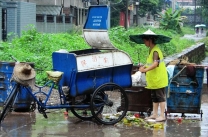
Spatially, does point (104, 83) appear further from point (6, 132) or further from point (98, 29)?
point (6, 132)

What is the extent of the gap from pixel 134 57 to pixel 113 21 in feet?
132

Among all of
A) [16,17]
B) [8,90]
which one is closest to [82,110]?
[8,90]

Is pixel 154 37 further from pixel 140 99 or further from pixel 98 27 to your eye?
pixel 140 99

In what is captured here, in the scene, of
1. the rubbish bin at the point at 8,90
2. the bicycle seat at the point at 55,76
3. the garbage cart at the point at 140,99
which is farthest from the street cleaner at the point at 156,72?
the rubbish bin at the point at 8,90

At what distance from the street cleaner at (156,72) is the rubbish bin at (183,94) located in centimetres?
43

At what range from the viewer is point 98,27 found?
381 inches

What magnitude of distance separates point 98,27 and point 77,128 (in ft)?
6.34

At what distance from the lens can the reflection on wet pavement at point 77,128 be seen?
8531 mm

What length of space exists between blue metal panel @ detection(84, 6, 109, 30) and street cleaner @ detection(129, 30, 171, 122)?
0.69m

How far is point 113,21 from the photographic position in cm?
6100

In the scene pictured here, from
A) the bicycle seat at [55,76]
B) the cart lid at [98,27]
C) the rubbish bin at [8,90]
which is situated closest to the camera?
the bicycle seat at [55,76]

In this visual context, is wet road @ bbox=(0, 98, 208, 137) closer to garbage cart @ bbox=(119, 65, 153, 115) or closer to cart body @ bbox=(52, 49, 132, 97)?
garbage cart @ bbox=(119, 65, 153, 115)

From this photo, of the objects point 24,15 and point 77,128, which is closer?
point 77,128

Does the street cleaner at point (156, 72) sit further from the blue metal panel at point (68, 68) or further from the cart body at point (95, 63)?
the blue metal panel at point (68, 68)
